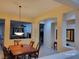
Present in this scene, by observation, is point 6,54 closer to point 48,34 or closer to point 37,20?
point 37,20

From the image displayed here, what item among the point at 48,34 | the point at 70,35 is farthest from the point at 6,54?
the point at 48,34

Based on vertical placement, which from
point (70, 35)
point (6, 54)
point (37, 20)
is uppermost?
point (37, 20)

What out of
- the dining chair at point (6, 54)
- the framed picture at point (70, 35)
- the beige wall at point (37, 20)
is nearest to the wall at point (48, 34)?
the beige wall at point (37, 20)

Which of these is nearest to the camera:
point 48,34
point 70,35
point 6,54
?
point 6,54

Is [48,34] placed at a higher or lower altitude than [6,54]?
higher

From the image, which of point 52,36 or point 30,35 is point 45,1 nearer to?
point 30,35

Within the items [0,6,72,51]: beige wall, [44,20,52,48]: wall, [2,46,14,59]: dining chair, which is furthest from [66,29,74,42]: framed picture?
[2,46,14,59]: dining chair

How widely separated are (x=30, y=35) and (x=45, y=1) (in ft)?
13.6

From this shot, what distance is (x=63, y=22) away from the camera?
19.5 feet

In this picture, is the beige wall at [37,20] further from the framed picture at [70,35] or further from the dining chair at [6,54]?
the dining chair at [6,54]

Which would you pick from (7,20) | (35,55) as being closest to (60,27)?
(35,55)

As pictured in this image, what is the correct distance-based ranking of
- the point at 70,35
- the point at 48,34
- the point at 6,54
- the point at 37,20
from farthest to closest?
the point at 48,34 < the point at 37,20 < the point at 70,35 < the point at 6,54

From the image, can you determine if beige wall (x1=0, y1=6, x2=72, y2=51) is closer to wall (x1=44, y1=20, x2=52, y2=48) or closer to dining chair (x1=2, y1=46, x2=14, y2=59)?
wall (x1=44, y1=20, x2=52, y2=48)

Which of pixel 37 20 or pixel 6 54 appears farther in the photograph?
pixel 37 20
